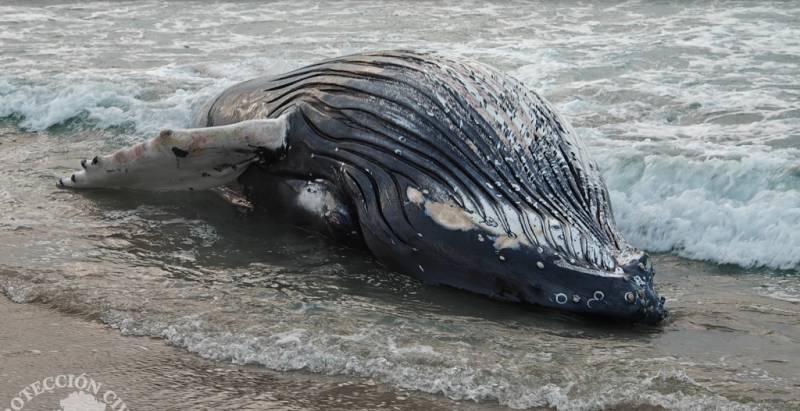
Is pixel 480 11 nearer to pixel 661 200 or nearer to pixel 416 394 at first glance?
pixel 661 200

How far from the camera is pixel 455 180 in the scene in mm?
7363

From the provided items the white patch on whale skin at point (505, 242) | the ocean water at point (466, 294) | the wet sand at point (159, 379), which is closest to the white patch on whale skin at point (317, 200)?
the ocean water at point (466, 294)

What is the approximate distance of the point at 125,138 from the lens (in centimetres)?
1184

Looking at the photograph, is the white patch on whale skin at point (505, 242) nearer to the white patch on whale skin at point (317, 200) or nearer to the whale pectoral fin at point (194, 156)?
the white patch on whale skin at point (317, 200)

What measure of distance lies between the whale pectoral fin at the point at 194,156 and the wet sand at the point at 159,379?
205 cm

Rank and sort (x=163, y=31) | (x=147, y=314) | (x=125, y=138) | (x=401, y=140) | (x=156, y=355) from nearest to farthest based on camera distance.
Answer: (x=156, y=355) < (x=147, y=314) < (x=401, y=140) < (x=125, y=138) < (x=163, y=31)

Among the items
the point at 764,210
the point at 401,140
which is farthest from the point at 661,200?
the point at 401,140

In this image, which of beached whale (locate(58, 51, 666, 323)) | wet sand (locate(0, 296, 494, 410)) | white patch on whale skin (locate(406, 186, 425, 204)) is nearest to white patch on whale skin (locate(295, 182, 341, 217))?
beached whale (locate(58, 51, 666, 323))

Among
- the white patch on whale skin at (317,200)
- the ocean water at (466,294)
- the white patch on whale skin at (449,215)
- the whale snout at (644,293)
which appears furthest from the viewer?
the white patch on whale skin at (317,200)

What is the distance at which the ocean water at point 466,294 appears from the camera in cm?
606

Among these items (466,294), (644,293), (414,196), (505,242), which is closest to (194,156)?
(414,196)

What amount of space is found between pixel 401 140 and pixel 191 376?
2588 millimetres

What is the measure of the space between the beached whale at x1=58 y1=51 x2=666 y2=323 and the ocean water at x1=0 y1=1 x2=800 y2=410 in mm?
253

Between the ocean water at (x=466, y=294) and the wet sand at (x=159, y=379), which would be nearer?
the wet sand at (x=159, y=379)
